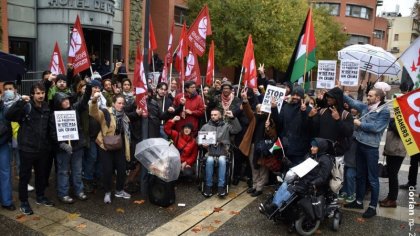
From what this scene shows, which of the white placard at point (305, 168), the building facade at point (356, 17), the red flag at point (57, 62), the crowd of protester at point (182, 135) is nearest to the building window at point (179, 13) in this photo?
the red flag at point (57, 62)

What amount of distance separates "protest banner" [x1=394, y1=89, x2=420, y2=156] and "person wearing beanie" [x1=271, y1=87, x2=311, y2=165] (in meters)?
1.52

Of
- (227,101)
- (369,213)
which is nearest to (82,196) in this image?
(227,101)

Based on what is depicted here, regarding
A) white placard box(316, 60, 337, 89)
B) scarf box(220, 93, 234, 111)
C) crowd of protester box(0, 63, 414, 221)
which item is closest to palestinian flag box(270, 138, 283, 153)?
crowd of protester box(0, 63, 414, 221)

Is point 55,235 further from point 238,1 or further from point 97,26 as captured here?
point 238,1

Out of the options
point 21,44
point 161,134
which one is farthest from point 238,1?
point 161,134

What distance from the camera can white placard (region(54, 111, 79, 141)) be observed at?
5758 millimetres

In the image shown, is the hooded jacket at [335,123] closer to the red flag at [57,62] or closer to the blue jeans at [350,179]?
the blue jeans at [350,179]

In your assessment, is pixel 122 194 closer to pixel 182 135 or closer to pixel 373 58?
pixel 182 135

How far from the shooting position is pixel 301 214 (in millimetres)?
5258

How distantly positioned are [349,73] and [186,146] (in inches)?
146

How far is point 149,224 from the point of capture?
18.3 ft

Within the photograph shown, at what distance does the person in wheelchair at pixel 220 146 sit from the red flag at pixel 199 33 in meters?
2.24

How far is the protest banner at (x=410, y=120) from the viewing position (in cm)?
502

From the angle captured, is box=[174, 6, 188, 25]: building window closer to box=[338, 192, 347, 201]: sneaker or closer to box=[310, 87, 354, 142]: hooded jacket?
box=[338, 192, 347, 201]: sneaker
